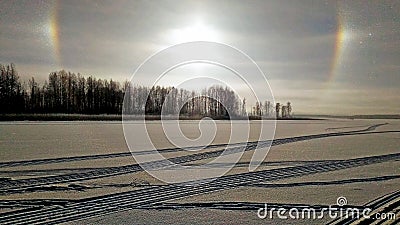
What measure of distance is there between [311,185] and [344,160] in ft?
16.6

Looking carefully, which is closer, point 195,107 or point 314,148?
point 314,148

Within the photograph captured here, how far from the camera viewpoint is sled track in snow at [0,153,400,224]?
6.53 metres

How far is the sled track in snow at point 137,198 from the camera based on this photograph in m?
6.53

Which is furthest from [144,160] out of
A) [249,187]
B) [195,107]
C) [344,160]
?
[195,107]

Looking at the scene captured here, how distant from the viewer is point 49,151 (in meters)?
14.6

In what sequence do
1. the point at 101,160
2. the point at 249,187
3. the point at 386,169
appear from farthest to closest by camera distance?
the point at 101,160 → the point at 386,169 → the point at 249,187

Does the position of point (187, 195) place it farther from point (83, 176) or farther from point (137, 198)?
point (83, 176)

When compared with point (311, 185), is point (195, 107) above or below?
above

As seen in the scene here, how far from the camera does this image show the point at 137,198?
→ 7.96 metres

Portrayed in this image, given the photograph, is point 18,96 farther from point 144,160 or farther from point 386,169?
point 386,169

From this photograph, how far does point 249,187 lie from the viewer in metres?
9.11

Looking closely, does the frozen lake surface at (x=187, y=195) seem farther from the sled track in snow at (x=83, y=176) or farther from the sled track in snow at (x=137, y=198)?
the sled track in snow at (x=137, y=198)

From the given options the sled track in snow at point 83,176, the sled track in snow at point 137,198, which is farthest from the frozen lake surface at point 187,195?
the sled track in snow at point 137,198

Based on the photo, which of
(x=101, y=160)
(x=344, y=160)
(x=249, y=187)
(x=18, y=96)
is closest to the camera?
(x=249, y=187)
